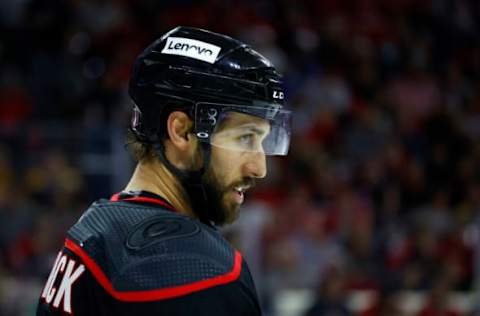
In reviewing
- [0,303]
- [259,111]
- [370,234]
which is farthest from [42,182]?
[259,111]

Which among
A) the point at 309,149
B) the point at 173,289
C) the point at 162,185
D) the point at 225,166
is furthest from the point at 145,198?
the point at 309,149

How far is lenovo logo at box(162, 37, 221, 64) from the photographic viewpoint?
1774 mm

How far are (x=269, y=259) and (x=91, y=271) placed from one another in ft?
16.9

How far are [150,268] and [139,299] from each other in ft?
0.18

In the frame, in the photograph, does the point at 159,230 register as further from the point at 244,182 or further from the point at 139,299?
the point at 244,182

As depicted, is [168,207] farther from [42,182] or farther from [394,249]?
[394,249]

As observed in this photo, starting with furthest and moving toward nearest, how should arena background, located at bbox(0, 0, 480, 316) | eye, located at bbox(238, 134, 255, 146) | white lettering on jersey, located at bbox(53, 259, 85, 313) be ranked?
arena background, located at bbox(0, 0, 480, 316) < eye, located at bbox(238, 134, 255, 146) < white lettering on jersey, located at bbox(53, 259, 85, 313)

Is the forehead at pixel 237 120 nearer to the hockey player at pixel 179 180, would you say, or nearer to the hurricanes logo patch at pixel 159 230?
the hockey player at pixel 179 180

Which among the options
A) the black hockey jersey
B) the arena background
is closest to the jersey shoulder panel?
the black hockey jersey

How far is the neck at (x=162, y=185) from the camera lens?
180cm

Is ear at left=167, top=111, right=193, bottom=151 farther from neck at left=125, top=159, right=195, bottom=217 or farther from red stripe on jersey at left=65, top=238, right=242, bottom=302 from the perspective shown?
red stripe on jersey at left=65, top=238, right=242, bottom=302

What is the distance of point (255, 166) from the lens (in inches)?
71.7

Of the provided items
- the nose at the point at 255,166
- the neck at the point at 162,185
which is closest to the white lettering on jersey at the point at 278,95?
the nose at the point at 255,166

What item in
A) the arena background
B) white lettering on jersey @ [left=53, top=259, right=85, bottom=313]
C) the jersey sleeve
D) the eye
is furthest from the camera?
the arena background
